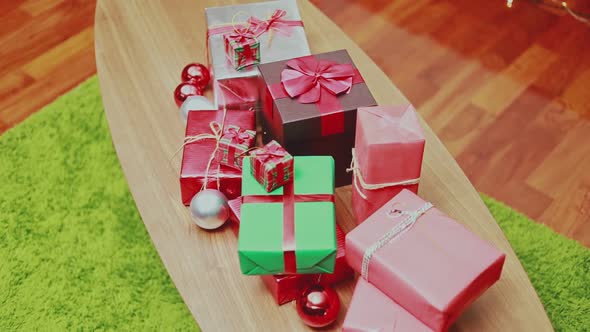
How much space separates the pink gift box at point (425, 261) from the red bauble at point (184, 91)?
0.53m

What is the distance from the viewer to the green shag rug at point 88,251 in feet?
Answer: 5.13

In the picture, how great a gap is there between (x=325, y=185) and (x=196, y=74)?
0.47 m

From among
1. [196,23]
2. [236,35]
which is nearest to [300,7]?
[196,23]

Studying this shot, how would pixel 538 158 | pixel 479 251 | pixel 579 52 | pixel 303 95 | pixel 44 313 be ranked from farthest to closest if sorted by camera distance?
pixel 579 52 → pixel 538 158 → pixel 44 313 → pixel 303 95 → pixel 479 251

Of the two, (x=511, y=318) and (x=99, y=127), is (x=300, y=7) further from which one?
(x=511, y=318)

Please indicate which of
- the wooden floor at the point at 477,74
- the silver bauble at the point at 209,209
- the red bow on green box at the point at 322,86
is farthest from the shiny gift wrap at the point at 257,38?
the wooden floor at the point at 477,74

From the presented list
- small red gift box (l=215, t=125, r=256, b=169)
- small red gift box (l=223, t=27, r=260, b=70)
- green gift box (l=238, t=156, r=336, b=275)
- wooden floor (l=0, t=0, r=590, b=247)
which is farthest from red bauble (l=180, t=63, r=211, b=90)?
wooden floor (l=0, t=0, r=590, b=247)

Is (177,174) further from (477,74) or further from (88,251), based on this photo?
(477,74)

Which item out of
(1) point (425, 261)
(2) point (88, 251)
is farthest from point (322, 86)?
(2) point (88, 251)

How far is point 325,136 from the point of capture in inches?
46.8

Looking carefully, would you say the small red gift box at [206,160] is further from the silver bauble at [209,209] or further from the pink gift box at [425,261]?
the pink gift box at [425,261]

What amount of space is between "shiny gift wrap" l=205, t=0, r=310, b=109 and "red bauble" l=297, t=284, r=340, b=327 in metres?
0.43

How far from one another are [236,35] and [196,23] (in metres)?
0.32

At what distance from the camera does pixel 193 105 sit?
4.45ft
